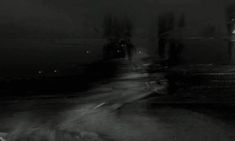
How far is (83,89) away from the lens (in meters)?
21.4

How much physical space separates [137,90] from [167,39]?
6640 cm

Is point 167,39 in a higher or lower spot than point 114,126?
higher

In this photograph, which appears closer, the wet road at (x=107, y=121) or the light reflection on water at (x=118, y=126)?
the light reflection on water at (x=118, y=126)

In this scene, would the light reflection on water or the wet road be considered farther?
the wet road

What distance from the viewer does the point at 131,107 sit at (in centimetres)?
1553

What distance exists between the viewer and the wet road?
11008 mm

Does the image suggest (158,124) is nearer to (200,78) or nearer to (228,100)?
(228,100)

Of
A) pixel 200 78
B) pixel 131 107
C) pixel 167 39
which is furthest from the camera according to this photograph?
pixel 167 39

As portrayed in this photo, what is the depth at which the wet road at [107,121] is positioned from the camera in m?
11.0

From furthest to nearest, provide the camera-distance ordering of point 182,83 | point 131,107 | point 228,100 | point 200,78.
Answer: point 200,78 → point 182,83 → point 228,100 → point 131,107

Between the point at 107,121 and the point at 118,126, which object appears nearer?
the point at 118,126

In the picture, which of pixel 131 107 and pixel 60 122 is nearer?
pixel 60 122

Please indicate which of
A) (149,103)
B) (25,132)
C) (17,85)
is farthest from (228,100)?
(17,85)

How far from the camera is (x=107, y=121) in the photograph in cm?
1306
